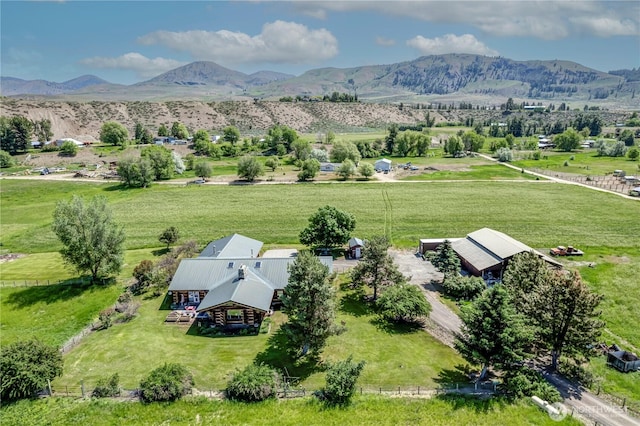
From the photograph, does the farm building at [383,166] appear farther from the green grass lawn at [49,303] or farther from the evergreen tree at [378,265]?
the green grass lawn at [49,303]

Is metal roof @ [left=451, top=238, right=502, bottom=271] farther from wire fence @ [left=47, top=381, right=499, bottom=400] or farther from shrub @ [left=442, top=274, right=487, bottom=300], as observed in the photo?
wire fence @ [left=47, top=381, right=499, bottom=400]

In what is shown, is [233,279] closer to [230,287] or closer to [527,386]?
[230,287]

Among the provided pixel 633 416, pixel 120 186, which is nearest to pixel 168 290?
pixel 633 416

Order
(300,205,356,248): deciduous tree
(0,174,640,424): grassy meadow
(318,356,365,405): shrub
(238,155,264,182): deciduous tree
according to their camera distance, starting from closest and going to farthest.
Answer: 1. (318,356,365,405): shrub
2. (0,174,640,424): grassy meadow
3. (300,205,356,248): deciduous tree
4. (238,155,264,182): deciduous tree

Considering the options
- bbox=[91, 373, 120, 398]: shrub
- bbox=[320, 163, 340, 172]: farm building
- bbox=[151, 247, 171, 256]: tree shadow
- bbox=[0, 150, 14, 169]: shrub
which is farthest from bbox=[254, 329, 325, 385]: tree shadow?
bbox=[0, 150, 14, 169]: shrub

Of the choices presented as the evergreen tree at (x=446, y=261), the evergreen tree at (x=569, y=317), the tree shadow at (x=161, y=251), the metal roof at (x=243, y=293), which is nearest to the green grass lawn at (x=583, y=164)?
the evergreen tree at (x=446, y=261)

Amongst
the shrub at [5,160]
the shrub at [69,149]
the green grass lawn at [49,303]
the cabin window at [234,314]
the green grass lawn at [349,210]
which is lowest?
the green grass lawn at [49,303]

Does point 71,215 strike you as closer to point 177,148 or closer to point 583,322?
point 583,322
